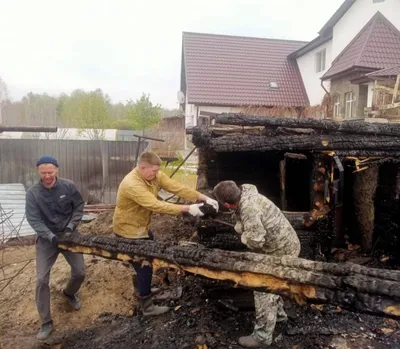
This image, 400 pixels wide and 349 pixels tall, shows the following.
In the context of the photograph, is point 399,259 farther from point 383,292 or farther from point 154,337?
point 154,337

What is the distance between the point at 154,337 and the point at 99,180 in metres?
6.79

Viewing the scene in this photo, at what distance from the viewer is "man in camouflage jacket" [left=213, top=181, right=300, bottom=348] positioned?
119 inches

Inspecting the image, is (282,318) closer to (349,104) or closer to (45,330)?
(45,330)

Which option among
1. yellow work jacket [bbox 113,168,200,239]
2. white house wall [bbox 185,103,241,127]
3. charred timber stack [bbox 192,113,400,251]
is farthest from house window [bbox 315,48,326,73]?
yellow work jacket [bbox 113,168,200,239]

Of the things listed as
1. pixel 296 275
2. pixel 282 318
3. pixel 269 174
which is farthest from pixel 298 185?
pixel 296 275

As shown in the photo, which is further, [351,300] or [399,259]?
[399,259]

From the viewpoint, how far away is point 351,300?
199 centimetres

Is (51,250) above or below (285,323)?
above

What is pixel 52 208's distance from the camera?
3656 millimetres

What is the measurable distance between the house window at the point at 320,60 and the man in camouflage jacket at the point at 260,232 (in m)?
17.2

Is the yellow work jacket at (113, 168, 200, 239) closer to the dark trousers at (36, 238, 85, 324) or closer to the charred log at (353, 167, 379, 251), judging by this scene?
the dark trousers at (36, 238, 85, 324)

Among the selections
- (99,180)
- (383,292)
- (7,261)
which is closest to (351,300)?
(383,292)

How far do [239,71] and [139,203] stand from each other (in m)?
17.3

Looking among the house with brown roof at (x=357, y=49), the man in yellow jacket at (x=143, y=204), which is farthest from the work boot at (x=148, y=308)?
the house with brown roof at (x=357, y=49)
